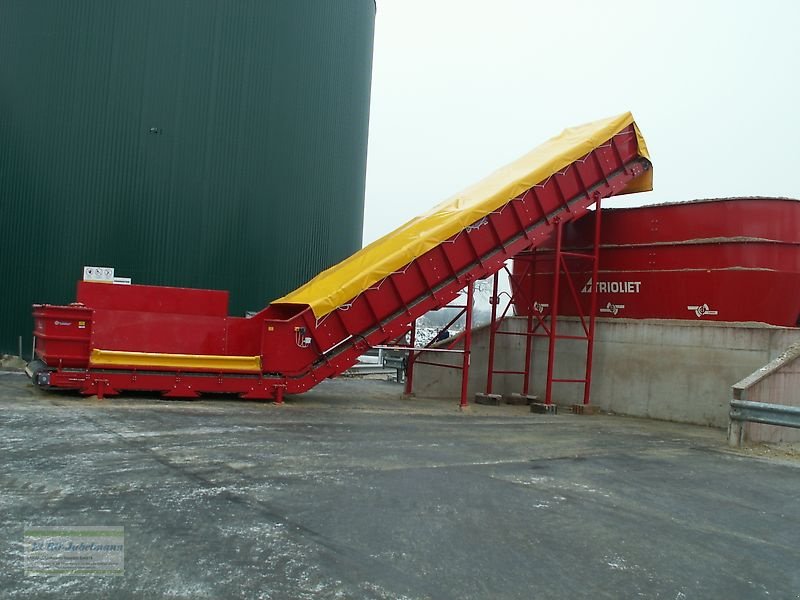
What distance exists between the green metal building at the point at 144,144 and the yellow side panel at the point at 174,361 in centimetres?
859

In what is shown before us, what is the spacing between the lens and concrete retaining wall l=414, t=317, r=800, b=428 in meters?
14.8

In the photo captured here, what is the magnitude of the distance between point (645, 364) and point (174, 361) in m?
10.5

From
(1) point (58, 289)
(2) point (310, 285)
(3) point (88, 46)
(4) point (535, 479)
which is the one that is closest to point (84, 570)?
(4) point (535, 479)

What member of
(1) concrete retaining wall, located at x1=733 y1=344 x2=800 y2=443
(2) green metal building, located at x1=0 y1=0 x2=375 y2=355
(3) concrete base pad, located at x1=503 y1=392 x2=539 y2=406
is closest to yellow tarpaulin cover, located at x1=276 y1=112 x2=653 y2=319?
→ (3) concrete base pad, located at x1=503 y1=392 x2=539 y2=406

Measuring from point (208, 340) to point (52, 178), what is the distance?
10361 millimetres

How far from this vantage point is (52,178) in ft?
68.3

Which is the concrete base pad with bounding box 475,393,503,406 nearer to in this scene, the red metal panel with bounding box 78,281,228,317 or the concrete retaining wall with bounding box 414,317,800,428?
the concrete retaining wall with bounding box 414,317,800,428

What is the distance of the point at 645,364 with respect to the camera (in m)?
16.4

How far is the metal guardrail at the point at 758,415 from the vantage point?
1045 cm

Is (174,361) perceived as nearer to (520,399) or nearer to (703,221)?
(520,399)

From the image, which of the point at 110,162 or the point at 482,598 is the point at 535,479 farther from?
the point at 110,162

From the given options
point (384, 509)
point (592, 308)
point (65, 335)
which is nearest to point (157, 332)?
point (65, 335)

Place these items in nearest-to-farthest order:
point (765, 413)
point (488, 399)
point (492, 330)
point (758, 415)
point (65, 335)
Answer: point (765, 413), point (758, 415), point (65, 335), point (488, 399), point (492, 330)

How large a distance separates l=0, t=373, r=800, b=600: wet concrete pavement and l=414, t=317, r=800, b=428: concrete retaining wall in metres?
3.56
